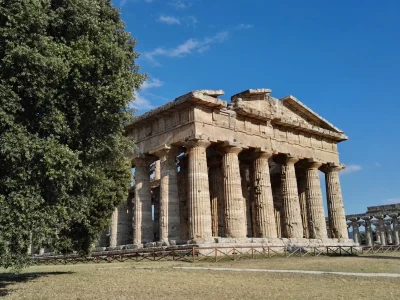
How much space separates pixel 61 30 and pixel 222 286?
10.5 meters

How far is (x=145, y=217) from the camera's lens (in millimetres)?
30953

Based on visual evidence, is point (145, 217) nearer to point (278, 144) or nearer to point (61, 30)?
point (278, 144)

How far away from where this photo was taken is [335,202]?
37.6 metres

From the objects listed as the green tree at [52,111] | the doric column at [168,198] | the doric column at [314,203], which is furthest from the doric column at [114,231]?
the green tree at [52,111]

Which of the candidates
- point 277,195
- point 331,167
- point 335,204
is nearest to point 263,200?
point 335,204

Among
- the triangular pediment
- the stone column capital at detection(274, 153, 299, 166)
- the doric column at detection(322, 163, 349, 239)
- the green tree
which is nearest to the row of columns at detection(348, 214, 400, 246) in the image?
the doric column at detection(322, 163, 349, 239)

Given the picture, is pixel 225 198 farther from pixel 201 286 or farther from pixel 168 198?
pixel 201 286

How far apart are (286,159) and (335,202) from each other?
291 inches

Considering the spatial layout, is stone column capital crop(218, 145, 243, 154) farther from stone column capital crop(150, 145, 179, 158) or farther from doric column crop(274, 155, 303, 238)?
doric column crop(274, 155, 303, 238)

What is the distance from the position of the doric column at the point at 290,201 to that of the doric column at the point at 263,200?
2.11 m

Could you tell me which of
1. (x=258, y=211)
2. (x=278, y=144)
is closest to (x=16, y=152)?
(x=258, y=211)

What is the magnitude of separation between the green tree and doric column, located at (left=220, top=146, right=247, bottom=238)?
44.8ft

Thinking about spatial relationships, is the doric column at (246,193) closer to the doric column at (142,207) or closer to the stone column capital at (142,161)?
the stone column capital at (142,161)

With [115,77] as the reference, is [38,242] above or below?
below
